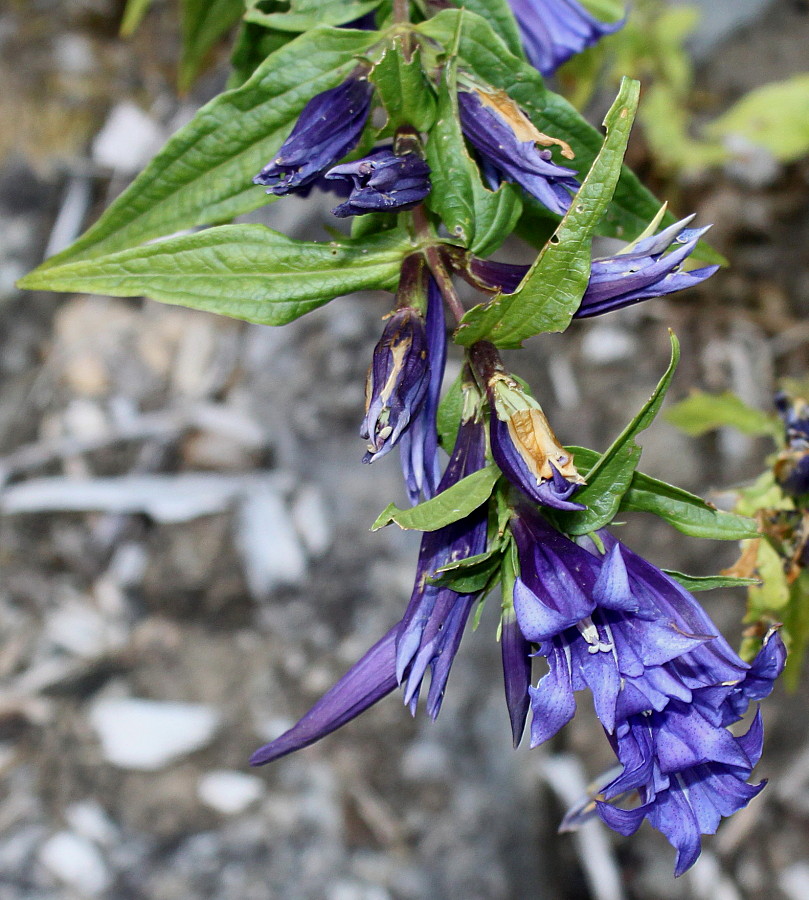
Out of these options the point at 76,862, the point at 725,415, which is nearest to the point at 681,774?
the point at 725,415

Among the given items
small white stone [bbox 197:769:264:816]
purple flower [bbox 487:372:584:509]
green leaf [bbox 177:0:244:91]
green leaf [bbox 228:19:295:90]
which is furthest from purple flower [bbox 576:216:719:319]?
small white stone [bbox 197:769:264:816]

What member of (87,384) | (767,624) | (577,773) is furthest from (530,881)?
(87,384)

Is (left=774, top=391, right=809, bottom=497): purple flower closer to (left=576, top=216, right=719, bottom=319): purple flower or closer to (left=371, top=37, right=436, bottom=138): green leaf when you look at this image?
(left=576, top=216, right=719, bottom=319): purple flower

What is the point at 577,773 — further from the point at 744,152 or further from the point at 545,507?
the point at 744,152

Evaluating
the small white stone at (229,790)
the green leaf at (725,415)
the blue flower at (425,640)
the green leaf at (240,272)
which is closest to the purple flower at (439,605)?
the blue flower at (425,640)

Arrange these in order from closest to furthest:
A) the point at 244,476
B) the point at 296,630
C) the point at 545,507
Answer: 1. the point at 545,507
2. the point at 296,630
3. the point at 244,476

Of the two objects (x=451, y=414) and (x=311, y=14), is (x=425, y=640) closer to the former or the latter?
(x=451, y=414)
